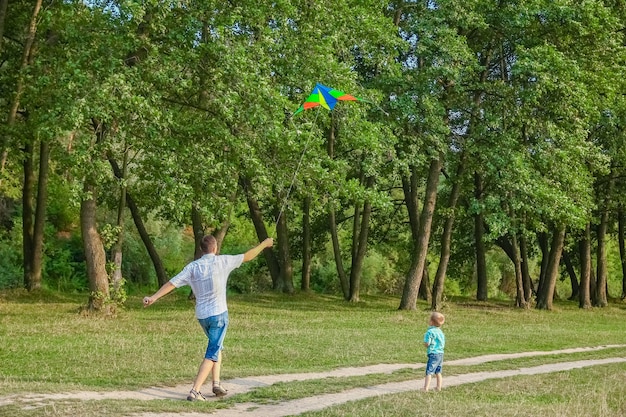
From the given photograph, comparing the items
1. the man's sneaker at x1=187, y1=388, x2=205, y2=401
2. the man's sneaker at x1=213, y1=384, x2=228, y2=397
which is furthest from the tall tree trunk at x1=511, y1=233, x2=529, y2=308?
the man's sneaker at x1=187, y1=388, x2=205, y2=401

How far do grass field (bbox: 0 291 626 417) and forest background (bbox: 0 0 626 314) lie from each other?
2175mm

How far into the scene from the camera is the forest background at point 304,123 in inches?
765

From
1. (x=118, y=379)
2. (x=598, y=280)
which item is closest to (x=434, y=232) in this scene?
(x=598, y=280)

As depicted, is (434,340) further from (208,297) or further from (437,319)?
(208,297)

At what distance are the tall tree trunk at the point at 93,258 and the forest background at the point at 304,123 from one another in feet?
0.17

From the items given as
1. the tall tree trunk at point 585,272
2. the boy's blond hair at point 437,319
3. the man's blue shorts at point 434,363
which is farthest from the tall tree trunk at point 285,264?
the boy's blond hair at point 437,319

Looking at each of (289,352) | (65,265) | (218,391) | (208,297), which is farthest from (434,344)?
(65,265)

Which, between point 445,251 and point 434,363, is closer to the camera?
point 434,363

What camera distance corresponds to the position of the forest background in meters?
19.4

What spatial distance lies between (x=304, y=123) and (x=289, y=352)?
736 centimetres

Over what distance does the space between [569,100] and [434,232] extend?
50.5ft

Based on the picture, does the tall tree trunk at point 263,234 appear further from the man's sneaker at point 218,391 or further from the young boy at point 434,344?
the man's sneaker at point 218,391

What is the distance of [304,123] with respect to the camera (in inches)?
821

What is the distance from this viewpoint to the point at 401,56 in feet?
95.4
